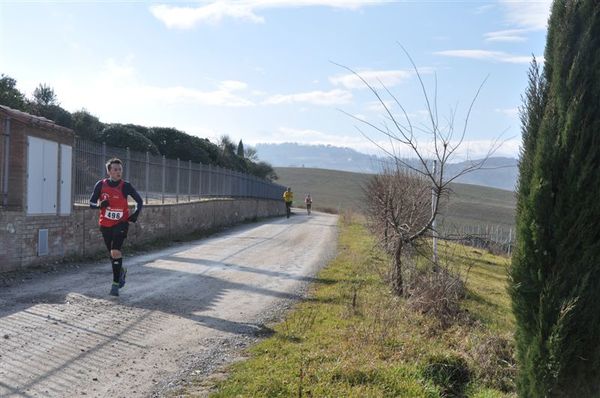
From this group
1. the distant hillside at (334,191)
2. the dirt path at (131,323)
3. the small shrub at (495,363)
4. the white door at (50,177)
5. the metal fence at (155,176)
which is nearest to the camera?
the dirt path at (131,323)

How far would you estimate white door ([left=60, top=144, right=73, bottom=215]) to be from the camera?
11.4 m

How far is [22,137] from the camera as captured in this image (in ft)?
32.7

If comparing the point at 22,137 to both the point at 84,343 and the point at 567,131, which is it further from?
the point at 567,131

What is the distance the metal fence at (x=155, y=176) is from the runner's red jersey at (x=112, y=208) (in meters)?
3.98

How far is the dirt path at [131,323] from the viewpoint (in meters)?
4.91

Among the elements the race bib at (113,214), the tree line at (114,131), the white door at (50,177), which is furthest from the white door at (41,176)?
the tree line at (114,131)

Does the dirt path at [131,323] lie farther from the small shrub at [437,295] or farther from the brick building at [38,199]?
the small shrub at [437,295]

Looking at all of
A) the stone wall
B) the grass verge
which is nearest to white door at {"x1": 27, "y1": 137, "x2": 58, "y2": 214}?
the stone wall

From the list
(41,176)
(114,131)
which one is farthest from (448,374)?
(114,131)

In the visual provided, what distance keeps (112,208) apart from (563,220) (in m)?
6.55

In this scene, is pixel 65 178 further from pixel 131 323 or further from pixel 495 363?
pixel 495 363

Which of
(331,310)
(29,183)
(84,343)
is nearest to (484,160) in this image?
(331,310)

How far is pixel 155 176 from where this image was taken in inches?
717

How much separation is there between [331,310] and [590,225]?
5259 mm
